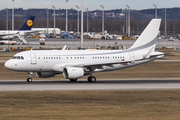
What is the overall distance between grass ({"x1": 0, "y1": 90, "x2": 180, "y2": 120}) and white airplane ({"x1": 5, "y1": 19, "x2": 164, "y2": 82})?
7.93 metres

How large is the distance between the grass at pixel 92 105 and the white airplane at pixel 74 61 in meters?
7.93

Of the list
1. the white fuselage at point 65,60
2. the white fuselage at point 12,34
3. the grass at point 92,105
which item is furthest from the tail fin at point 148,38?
the white fuselage at point 12,34

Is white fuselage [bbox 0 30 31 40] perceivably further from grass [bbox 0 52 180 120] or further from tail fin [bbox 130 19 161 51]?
grass [bbox 0 52 180 120]

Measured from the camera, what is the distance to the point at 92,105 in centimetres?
3050

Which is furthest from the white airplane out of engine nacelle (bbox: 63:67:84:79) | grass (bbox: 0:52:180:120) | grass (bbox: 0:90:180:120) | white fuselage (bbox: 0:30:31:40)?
white fuselage (bbox: 0:30:31:40)

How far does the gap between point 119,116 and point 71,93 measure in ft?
36.7

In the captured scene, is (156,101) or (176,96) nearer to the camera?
(156,101)

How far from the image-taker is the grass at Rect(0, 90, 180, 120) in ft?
86.4

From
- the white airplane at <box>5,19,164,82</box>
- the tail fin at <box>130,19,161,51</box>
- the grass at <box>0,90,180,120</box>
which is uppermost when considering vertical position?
the tail fin at <box>130,19,161,51</box>

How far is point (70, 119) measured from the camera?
2527 centimetres

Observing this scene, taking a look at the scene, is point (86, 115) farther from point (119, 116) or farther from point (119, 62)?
point (119, 62)

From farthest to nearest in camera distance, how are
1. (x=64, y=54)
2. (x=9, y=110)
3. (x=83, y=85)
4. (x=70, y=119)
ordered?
(x=64, y=54), (x=83, y=85), (x=9, y=110), (x=70, y=119)

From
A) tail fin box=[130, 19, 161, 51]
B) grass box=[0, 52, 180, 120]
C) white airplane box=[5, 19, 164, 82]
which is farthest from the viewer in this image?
tail fin box=[130, 19, 161, 51]

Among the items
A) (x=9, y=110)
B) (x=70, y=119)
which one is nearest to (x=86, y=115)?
(x=70, y=119)
